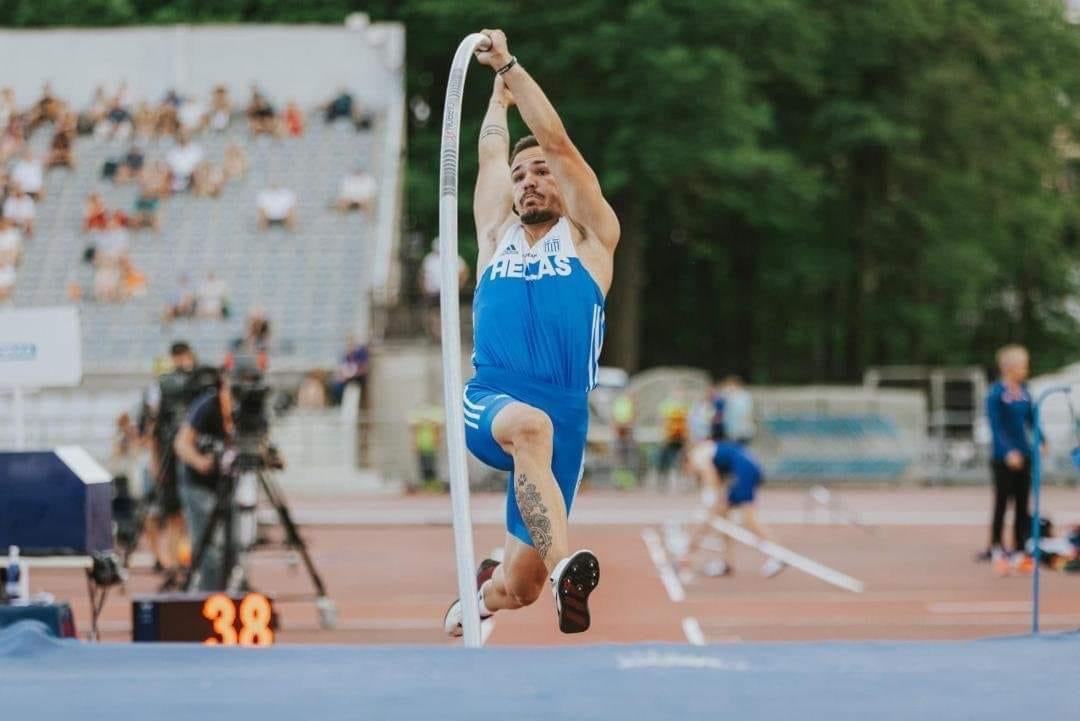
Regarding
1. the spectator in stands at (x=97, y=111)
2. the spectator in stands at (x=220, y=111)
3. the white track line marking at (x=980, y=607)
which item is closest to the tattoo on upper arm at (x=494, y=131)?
the white track line marking at (x=980, y=607)

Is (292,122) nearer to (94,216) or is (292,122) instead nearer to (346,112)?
(346,112)

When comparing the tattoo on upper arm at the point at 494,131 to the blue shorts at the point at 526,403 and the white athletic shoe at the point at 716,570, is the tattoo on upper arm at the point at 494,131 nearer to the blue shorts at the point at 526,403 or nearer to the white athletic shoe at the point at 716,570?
the blue shorts at the point at 526,403

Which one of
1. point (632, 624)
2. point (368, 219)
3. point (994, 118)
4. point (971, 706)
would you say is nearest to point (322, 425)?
point (368, 219)

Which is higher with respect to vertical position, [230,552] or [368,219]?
[368,219]

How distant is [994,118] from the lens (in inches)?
1795

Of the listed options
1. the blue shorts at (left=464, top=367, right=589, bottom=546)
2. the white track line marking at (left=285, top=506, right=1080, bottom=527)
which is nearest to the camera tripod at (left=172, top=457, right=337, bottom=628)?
the blue shorts at (left=464, top=367, right=589, bottom=546)

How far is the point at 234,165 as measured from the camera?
39219 millimetres

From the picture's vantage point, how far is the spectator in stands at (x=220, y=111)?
40.8 metres

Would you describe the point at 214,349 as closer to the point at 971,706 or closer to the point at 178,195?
the point at 178,195

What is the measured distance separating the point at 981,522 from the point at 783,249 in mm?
23071

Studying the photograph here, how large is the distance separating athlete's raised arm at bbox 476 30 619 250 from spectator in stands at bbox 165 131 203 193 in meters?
32.2

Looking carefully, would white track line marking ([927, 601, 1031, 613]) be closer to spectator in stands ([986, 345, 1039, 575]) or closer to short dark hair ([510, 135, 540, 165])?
spectator in stands ([986, 345, 1039, 575])

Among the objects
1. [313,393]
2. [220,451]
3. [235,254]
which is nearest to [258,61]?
[235,254]

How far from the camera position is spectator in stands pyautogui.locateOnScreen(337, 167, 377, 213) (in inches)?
1500
